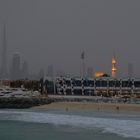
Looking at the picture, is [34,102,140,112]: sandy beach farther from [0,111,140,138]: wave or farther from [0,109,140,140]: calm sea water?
[0,111,140,138]: wave

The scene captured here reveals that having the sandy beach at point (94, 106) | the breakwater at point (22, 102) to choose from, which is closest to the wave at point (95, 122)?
the sandy beach at point (94, 106)

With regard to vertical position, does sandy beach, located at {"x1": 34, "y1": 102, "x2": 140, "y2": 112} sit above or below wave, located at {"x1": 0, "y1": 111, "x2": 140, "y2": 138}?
above

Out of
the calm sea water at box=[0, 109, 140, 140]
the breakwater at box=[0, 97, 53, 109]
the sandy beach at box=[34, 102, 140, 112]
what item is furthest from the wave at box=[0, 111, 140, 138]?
the breakwater at box=[0, 97, 53, 109]

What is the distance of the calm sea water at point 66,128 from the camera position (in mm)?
43094

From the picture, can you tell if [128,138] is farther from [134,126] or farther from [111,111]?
[111,111]

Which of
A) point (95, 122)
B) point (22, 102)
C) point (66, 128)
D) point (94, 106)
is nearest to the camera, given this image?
point (66, 128)

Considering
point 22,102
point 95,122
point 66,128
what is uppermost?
point 22,102

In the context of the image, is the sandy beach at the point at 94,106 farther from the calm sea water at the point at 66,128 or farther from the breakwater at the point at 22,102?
the calm sea water at the point at 66,128

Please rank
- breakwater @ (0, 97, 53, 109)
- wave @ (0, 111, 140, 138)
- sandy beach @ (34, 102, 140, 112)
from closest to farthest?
wave @ (0, 111, 140, 138)
sandy beach @ (34, 102, 140, 112)
breakwater @ (0, 97, 53, 109)

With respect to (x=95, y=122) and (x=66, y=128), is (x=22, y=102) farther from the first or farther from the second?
(x=66, y=128)

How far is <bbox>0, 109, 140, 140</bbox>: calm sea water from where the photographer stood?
43094 millimetres

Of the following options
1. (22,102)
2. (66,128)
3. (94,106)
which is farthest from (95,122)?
(22,102)

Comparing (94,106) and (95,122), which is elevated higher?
(94,106)

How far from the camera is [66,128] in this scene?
50219 millimetres
